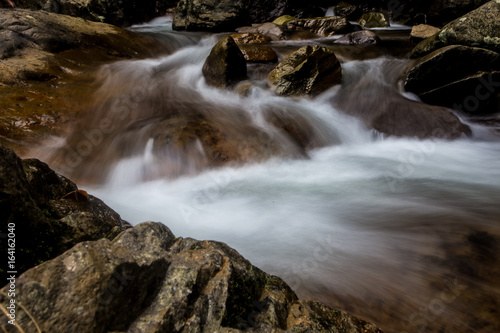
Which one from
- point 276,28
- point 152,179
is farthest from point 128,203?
point 276,28

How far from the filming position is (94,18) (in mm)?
13109

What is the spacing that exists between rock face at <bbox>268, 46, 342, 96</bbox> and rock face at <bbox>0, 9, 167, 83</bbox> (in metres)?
4.83

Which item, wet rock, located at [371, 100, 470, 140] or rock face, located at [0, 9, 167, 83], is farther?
wet rock, located at [371, 100, 470, 140]

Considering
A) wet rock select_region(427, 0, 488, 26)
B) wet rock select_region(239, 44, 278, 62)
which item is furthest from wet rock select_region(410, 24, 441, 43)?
wet rock select_region(239, 44, 278, 62)

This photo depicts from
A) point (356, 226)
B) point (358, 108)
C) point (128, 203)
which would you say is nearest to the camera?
point (356, 226)

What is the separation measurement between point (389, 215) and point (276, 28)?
10962mm

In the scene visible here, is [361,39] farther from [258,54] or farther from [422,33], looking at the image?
[258,54]

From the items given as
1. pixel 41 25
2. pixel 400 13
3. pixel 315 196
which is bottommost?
pixel 315 196

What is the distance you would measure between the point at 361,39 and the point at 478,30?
14.4ft

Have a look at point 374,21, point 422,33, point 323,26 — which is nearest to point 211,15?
point 323,26

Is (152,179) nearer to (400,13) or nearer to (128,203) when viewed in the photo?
(128,203)

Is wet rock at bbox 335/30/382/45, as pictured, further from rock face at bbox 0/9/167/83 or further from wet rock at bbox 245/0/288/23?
rock face at bbox 0/9/167/83

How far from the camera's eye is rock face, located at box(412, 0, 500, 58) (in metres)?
6.50

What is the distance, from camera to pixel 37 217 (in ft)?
5.47
